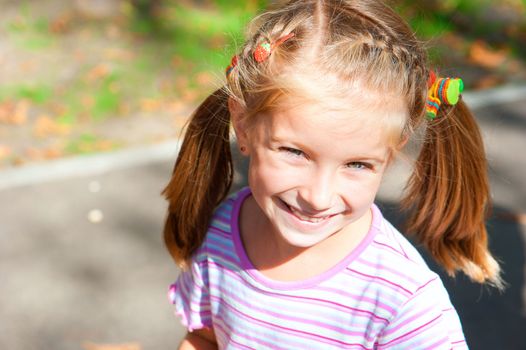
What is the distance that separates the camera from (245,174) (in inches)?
158

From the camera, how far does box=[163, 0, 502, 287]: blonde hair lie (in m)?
1.55

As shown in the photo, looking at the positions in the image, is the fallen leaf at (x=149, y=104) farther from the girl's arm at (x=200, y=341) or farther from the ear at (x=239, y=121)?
the ear at (x=239, y=121)

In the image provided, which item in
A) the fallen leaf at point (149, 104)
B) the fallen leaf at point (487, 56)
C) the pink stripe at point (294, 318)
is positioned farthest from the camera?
the fallen leaf at point (487, 56)

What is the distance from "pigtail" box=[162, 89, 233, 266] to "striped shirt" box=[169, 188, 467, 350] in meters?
0.10

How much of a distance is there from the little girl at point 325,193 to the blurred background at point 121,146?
219 millimetres

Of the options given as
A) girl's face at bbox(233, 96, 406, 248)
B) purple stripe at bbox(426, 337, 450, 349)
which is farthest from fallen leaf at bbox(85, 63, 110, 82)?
purple stripe at bbox(426, 337, 450, 349)

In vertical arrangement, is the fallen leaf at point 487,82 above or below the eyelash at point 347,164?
above

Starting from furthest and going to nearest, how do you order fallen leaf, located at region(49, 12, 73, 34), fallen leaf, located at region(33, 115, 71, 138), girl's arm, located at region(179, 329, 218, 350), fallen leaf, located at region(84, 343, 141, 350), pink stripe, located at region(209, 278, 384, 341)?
fallen leaf, located at region(49, 12, 73, 34) → fallen leaf, located at region(33, 115, 71, 138) → fallen leaf, located at region(84, 343, 141, 350) → girl's arm, located at region(179, 329, 218, 350) → pink stripe, located at region(209, 278, 384, 341)

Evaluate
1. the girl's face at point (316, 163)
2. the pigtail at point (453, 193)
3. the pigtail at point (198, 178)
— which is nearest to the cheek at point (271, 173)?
the girl's face at point (316, 163)

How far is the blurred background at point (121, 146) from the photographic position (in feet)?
10.6

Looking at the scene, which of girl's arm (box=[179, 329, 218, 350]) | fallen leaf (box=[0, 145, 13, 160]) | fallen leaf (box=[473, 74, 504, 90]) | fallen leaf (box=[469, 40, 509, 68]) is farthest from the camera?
fallen leaf (box=[469, 40, 509, 68])

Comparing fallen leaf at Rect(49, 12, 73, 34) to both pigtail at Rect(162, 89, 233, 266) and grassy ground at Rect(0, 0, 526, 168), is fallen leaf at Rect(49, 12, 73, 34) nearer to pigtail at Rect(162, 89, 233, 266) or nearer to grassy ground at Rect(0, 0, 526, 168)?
grassy ground at Rect(0, 0, 526, 168)

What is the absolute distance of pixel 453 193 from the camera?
→ 1926 mm

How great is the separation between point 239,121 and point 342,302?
1.57ft
